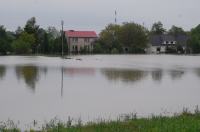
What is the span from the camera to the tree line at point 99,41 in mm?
105312

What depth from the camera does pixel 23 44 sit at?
105 m

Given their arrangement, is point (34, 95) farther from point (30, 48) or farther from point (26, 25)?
point (26, 25)

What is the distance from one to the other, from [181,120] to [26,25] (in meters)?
111

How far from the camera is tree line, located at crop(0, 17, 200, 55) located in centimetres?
10531

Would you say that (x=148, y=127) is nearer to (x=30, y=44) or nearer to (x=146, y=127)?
(x=146, y=127)

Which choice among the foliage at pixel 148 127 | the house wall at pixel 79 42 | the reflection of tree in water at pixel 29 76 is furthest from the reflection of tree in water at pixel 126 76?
the house wall at pixel 79 42

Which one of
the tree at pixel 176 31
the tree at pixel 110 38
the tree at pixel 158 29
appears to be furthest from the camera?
the tree at pixel 158 29

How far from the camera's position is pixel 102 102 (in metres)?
15.8

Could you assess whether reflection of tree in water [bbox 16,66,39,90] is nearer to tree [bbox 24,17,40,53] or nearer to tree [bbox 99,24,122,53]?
tree [bbox 24,17,40,53]

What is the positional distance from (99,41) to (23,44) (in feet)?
90.7

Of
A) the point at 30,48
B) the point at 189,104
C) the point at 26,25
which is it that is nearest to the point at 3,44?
the point at 30,48

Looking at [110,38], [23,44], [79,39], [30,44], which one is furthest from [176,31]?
[23,44]

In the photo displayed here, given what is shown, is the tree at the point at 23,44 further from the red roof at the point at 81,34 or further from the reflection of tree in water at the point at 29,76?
the reflection of tree in water at the point at 29,76

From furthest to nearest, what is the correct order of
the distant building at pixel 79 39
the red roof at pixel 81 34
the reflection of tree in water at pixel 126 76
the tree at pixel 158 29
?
the tree at pixel 158 29 → the red roof at pixel 81 34 → the distant building at pixel 79 39 → the reflection of tree in water at pixel 126 76
